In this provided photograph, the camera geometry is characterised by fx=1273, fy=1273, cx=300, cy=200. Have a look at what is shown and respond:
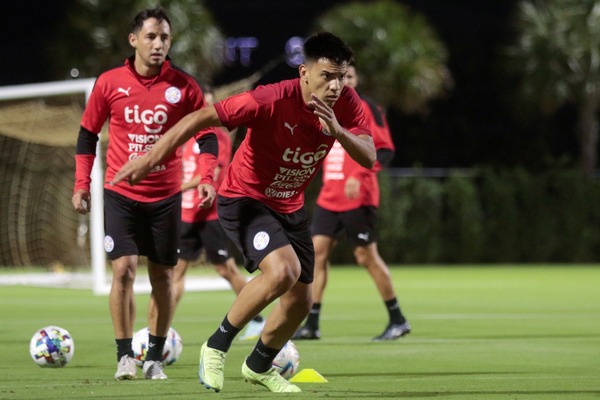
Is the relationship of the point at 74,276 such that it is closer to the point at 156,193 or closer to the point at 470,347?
the point at 470,347

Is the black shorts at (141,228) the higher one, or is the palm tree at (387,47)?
the palm tree at (387,47)

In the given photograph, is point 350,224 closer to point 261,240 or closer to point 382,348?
point 382,348

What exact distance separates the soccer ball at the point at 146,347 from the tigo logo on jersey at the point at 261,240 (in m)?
1.80

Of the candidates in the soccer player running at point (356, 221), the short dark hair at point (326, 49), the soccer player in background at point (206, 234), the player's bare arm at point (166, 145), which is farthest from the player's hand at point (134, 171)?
the soccer player in background at point (206, 234)

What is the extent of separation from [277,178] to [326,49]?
2.94 ft

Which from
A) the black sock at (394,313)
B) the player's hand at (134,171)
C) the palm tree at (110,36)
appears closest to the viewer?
the player's hand at (134,171)

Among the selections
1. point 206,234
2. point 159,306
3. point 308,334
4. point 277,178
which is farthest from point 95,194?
point 277,178

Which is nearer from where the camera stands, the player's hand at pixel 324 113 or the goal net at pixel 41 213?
the player's hand at pixel 324 113

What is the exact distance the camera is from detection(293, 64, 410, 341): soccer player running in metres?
12.4

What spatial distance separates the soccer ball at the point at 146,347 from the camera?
941 centimetres

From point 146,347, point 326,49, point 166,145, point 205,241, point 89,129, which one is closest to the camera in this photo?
point 166,145

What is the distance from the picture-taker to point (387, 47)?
122ft

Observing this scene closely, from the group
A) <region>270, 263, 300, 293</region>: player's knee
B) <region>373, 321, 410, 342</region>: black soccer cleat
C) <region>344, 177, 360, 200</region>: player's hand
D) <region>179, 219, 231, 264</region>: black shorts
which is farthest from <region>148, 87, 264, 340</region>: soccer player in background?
<region>270, 263, 300, 293</region>: player's knee

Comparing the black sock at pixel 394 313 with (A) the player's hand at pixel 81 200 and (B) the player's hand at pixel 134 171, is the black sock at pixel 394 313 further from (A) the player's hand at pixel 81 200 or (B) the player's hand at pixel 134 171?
(B) the player's hand at pixel 134 171
